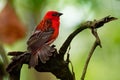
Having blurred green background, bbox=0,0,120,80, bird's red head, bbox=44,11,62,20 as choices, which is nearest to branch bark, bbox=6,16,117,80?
bird's red head, bbox=44,11,62,20

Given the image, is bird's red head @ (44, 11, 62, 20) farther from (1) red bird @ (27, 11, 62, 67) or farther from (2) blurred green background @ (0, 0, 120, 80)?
(2) blurred green background @ (0, 0, 120, 80)

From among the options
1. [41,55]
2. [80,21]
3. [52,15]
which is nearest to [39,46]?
[41,55]

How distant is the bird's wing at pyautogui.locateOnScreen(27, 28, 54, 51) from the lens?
130cm

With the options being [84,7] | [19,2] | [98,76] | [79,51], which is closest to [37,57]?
[84,7]

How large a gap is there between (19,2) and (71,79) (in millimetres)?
2889

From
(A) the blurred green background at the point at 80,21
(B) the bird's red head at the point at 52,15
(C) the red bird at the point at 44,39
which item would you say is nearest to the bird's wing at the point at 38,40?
(C) the red bird at the point at 44,39

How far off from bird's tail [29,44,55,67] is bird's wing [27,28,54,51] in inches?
0.6

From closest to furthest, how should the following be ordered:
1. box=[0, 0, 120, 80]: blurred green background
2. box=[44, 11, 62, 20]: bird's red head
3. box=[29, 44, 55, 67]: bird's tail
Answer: box=[29, 44, 55, 67]: bird's tail, box=[44, 11, 62, 20]: bird's red head, box=[0, 0, 120, 80]: blurred green background

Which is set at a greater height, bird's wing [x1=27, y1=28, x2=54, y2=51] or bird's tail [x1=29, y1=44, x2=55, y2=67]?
bird's wing [x1=27, y1=28, x2=54, y2=51]

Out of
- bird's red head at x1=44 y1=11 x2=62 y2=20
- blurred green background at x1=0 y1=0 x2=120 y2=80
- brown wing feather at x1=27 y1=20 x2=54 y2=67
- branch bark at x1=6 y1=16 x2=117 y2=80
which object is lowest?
blurred green background at x1=0 y1=0 x2=120 y2=80

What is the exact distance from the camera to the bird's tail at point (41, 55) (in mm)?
1263

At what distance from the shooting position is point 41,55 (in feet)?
4.18

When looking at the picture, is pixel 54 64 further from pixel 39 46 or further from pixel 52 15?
pixel 52 15

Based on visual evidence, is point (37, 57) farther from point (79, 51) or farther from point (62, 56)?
point (79, 51)
